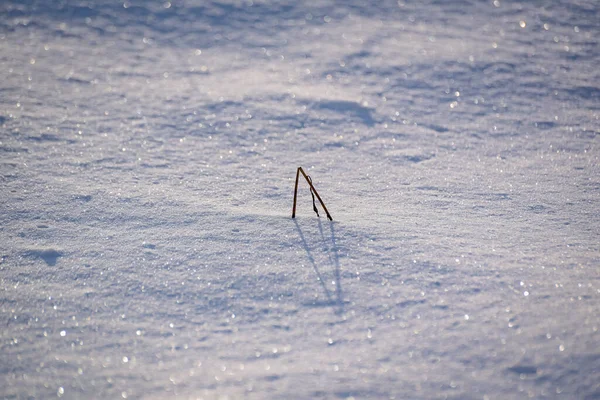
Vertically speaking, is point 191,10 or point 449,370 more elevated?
point 191,10

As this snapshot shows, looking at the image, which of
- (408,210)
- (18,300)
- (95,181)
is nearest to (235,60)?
(95,181)

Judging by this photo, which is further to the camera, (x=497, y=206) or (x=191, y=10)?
(x=191, y=10)

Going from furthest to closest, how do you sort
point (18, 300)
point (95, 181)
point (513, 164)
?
point (513, 164)
point (95, 181)
point (18, 300)

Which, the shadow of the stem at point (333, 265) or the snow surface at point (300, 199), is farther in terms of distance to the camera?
the shadow of the stem at point (333, 265)

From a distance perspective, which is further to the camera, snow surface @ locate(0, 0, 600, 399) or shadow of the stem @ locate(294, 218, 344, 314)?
shadow of the stem @ locate(294, 218, 344, 314)

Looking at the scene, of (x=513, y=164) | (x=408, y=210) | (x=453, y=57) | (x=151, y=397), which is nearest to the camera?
(x=151, y=397)

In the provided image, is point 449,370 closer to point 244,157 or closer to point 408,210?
point 408,210

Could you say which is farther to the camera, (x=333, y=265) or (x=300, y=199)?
(x=300, y=199)

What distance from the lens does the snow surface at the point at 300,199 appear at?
1.39 metres

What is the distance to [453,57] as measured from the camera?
2.98 metres

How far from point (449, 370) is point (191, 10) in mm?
2598

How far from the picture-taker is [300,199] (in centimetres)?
210

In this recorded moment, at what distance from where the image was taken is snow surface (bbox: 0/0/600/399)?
1.39 meters

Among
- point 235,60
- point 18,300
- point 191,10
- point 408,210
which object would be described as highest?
point 191,10
